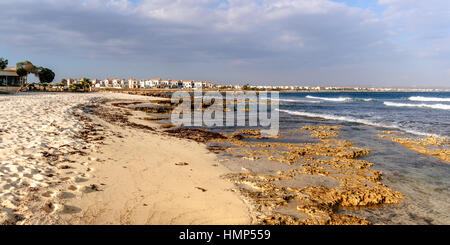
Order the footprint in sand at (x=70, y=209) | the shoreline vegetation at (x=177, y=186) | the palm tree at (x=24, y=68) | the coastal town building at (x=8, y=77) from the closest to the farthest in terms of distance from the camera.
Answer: the footprint in sand at (x=70, y=209), the shoreline vegetation at (x=177, y=186), the palm tree at (x=24, y=68), the coastal town building at (x=8, y=77)

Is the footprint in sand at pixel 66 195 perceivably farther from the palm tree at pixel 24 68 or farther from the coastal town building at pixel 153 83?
the coastal town building at pixel 153 83

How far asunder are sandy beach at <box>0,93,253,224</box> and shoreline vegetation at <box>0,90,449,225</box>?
16mm

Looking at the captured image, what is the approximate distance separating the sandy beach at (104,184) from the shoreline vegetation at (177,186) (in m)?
0.02

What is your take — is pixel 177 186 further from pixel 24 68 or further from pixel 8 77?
pixel 8 77

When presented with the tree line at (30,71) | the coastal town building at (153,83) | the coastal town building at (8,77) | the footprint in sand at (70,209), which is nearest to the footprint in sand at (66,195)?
the footprint in sand at (70,209)

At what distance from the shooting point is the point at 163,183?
219 inches

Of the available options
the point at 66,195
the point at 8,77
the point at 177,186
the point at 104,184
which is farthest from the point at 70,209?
the point at 8,77

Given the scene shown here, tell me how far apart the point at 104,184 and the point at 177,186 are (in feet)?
4.86

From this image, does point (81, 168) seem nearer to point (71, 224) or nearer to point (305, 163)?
point (71, 224)

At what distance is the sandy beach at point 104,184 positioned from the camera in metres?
3.90

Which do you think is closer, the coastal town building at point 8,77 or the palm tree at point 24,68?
the palm tree at point 24,68

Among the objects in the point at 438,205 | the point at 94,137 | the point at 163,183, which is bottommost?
the point at 438,205


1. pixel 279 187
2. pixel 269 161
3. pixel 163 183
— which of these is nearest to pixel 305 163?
pixel 269 161
